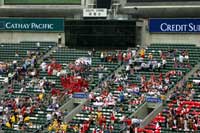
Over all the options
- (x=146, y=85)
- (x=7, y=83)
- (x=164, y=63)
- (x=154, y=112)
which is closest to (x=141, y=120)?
(x=154, y=112)

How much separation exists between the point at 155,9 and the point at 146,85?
7.94m

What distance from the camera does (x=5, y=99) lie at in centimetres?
4409

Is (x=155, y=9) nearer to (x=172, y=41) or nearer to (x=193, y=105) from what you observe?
(x=172, y=41)

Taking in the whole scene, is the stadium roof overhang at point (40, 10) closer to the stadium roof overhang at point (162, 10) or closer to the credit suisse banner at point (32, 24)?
the credit suisse banner at point (32, 24)

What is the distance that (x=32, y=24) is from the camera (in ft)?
171

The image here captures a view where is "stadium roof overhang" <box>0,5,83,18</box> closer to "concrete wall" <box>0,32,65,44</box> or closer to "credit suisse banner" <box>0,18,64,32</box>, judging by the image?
"credit suisse banner" <box>0,18,64,32</box>

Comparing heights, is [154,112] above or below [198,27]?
below

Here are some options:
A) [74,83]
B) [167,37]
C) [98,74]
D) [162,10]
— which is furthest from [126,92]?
[162,10]

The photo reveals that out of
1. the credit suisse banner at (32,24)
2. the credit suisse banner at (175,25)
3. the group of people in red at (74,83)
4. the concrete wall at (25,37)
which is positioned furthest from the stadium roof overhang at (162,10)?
the group of people in red at (74,83)

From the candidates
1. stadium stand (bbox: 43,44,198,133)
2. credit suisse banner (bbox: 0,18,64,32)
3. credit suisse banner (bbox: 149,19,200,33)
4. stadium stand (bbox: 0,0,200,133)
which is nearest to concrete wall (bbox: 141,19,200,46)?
stadium stand (bbox: 0,0,200,133)

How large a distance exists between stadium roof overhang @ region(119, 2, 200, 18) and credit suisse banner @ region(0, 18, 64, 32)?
6386 mm

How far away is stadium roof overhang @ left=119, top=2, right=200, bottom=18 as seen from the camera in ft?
146

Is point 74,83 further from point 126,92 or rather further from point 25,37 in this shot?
point 25,37

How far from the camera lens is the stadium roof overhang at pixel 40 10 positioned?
50.2 meters
